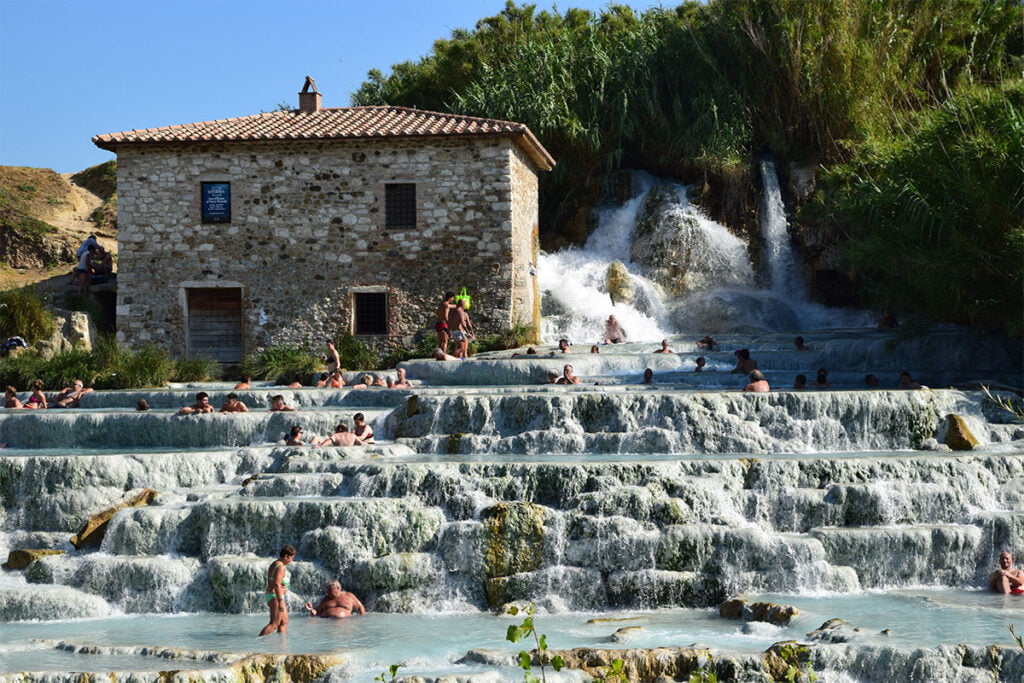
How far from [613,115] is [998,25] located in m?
9.06

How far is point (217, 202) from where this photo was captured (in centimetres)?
2291

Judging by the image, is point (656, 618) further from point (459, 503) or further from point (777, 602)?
point (459, 503)

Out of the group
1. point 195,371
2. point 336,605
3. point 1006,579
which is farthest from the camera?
point 195,371

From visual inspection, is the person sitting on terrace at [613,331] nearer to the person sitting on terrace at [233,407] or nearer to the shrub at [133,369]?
the shrub at [133,369]

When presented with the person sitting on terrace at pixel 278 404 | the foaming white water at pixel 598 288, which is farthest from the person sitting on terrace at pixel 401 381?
the foaming white water at pixel 598 288

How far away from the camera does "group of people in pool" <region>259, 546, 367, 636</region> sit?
34.8 feet

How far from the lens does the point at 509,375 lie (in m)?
19.1

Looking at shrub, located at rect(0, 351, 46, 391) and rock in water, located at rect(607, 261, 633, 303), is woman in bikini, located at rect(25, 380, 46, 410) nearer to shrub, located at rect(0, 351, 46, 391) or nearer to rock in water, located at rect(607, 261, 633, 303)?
shrub, located at rect(0, 351, 46, 391)

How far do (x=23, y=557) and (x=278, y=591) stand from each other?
10.6 ft

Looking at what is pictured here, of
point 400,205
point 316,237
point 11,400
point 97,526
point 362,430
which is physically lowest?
point 97,526

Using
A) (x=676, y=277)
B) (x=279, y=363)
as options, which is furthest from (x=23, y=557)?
(x=676, y=277)

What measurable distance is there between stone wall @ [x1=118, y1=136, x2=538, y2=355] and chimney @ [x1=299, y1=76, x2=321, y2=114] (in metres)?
2.26

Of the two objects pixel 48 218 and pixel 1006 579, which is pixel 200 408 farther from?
pixel 48 218

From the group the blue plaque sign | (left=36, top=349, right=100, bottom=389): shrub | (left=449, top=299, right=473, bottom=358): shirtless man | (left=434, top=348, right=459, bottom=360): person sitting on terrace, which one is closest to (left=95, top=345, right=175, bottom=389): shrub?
(left=36, top=349, right=100, bottom=389): shrub
